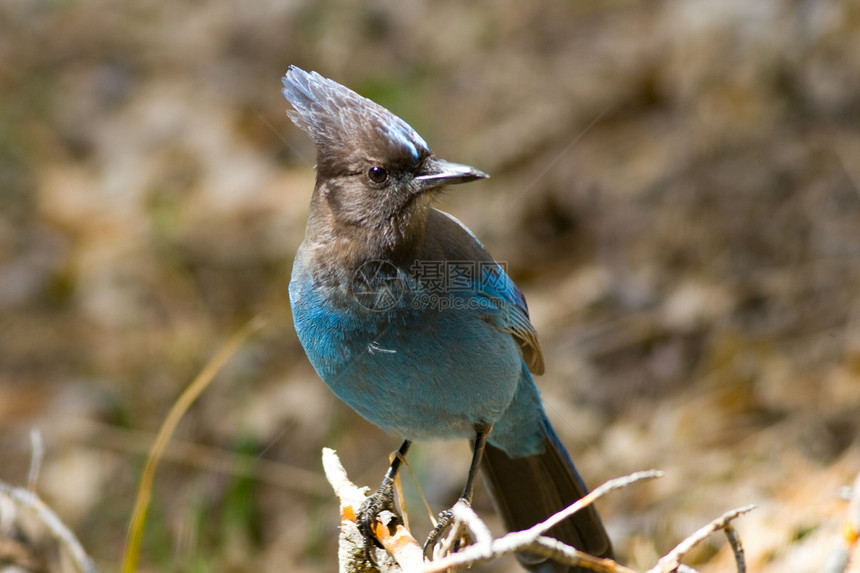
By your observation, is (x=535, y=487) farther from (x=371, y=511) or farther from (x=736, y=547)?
(x=736, y=547)

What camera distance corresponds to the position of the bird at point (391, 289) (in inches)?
98.6

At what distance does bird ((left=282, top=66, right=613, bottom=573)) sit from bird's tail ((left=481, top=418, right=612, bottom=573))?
0.47 meters

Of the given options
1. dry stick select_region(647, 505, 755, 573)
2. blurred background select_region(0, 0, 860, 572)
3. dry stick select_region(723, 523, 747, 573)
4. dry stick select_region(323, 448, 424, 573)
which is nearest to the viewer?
dry stick select_region(647, 505, 755, 573)

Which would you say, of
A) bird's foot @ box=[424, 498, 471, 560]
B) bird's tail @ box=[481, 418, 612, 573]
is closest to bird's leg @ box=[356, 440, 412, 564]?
bird's foot @ box=[424, 498, 471, 560]

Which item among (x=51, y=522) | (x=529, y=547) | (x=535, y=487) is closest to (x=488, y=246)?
(x=535, y=487)

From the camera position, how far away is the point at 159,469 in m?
4.71

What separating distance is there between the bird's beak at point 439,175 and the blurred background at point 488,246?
1.58m

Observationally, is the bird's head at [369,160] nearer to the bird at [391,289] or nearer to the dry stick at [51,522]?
the bird at [391,289]

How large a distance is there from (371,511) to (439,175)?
3.05 feet

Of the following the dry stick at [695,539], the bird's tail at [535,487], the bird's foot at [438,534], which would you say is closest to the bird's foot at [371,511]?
the bird's foot at [438,534]

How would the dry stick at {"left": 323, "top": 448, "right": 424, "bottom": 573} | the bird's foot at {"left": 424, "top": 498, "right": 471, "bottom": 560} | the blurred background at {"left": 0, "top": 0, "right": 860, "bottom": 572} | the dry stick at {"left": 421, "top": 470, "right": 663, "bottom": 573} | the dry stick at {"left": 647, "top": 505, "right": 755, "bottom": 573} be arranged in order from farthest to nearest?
the blurred background at {"left": 0, "top": 0, "right": 860, "bottom": 572} → the bird's foot at {"left": 424, "top": 498, "right": 471, "bottom": 560} → the dry stick at {"left": 323, "top": 448, "right": 424, "bottom": 573} → the dry stick at {"left": 647, "top": 505, "right": 755, "bottom": 573} → the dry stick at {"left": 421, "top": 470, "right": 663, "bottom": 573}

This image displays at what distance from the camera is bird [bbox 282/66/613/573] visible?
2.50m

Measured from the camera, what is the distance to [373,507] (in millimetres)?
2639

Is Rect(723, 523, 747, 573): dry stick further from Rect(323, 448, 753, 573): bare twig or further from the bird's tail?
the bird's tail
